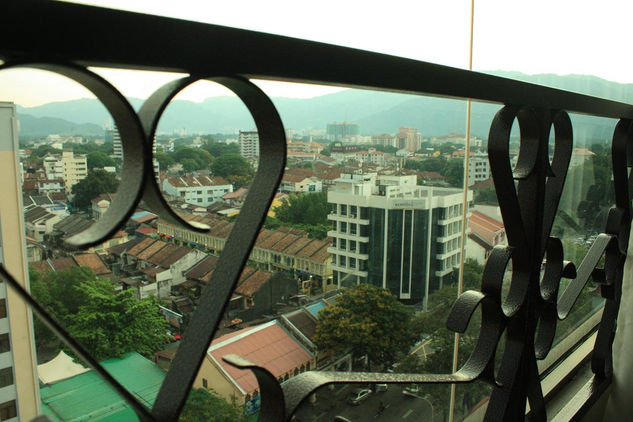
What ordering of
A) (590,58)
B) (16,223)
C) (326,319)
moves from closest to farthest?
(16,223)
(326,319)
(590,58)

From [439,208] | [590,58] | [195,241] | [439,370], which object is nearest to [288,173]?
[195,241]

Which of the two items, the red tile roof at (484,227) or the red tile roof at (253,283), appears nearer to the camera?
the red tile roof at (253,283)

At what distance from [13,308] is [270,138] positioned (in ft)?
1.39

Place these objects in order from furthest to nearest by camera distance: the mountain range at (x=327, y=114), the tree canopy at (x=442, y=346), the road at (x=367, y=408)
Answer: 1. the tree canopy at (x=442, y=346)
2. the road at (x=367, y=408)
3. the mountain range at (x=327, y=114)

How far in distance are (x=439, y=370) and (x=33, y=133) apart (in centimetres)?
165

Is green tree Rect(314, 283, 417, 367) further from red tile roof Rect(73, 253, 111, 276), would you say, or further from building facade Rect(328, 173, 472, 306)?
red tile roof Rect(73, 253, 111, 276)

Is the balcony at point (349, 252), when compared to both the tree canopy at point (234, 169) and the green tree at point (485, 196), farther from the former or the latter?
the green tree at point (485, 196)

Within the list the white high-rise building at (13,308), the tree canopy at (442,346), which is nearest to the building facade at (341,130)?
the tree canopy at (442,346)

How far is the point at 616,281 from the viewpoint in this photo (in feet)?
4.22

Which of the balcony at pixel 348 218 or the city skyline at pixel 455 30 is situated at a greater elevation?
the city skyline at pixel 455 30

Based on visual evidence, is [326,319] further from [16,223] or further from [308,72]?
[308,72]

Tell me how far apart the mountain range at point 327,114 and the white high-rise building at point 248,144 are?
3cm

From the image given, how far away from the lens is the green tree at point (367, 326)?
1.29 m

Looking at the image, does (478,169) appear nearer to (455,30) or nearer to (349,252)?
(455,30)
